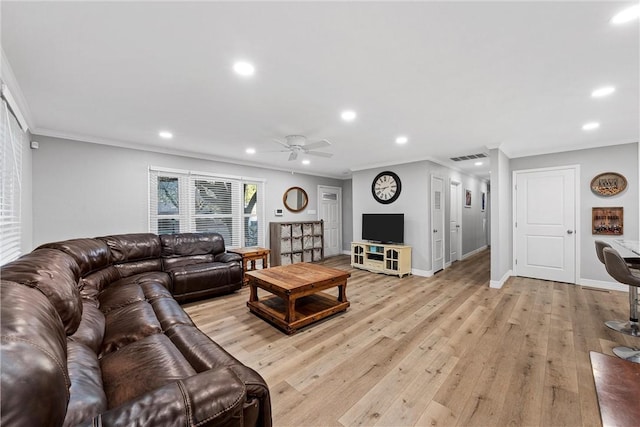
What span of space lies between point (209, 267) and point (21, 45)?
2.82 m

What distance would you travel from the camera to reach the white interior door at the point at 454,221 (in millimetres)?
6027

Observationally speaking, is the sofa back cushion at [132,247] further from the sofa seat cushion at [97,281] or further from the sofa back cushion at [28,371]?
the sofa back cushion at [28,371]

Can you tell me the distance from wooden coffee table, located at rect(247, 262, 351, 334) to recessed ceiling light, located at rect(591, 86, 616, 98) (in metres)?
3.03

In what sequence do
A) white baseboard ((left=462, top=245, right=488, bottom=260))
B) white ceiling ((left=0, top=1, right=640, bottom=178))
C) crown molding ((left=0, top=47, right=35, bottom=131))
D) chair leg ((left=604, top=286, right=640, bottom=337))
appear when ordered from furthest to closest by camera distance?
white baseboard ((left=462, top=245, right=488, bottom=260)) → chair leg ((left=604, top=286, right=640, bottom=337)) → crown molding ((left=0, top=47, right=35, bottom=131)) → white ceiling ((left=0, top=1, right=640, bottom=178))

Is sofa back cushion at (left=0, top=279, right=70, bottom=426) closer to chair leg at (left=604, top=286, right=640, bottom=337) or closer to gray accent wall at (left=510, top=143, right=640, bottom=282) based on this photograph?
chair leg at (left=604, top=286, right=640, bottom=337)

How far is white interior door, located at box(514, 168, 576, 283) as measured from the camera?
4297 mm

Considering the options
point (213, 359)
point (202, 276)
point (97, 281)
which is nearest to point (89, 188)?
point (97, 281)

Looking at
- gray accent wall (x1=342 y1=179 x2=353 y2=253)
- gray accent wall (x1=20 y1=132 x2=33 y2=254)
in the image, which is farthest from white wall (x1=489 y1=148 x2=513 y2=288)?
gray accent wall (x1=20 y1=132 x2=33 y2=254)

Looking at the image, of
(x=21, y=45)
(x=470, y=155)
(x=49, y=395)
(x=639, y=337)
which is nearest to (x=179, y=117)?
(x=21, y=45)

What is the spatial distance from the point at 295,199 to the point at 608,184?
5.78 metres

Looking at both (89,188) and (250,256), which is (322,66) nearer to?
(250,256)

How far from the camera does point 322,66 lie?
1.88m

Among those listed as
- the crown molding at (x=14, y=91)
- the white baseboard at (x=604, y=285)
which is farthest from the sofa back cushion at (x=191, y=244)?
the white baseboard at (x=604, y=285)

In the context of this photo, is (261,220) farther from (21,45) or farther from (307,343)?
(21,45)
